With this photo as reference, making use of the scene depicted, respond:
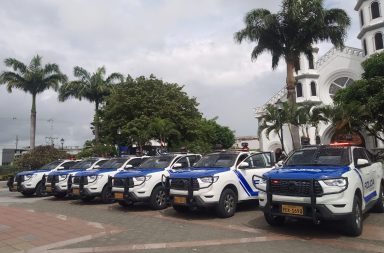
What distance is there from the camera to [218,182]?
1002 centimetres

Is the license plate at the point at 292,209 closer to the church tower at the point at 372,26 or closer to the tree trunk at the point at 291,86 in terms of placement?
the tree trunk at the point at 291,86

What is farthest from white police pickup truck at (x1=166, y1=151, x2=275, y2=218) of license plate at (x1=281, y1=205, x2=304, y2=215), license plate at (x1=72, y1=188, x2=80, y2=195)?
license plate at (x1=72, y1=188, x2=80, y2=195)

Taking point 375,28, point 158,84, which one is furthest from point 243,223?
point 375,28

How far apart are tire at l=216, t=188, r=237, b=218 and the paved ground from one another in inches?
7.9

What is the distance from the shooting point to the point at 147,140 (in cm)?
2655

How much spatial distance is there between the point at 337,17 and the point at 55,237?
19.7 metres

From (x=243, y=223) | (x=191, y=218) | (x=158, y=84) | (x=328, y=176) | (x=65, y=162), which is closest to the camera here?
(x=328, y=176)

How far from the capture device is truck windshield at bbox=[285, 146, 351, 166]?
27.7 ft

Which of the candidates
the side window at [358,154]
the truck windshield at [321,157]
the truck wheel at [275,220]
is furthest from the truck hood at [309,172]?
the truck wheel at [275,220]

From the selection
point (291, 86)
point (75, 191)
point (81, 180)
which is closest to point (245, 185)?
point (81, 180)

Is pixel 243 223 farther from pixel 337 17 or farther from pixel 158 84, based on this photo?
pixel 158 84

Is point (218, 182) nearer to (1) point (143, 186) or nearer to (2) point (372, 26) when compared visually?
(1) point (143, 186)

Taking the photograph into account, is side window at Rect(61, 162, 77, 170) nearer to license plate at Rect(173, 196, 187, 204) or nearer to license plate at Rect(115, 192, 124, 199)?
license plate at Rect(115, 192, 124, 199)

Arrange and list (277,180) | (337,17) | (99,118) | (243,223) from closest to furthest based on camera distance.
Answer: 1. (277,180)
2. (243,223)
3. (337,17)
4. (99,118)
